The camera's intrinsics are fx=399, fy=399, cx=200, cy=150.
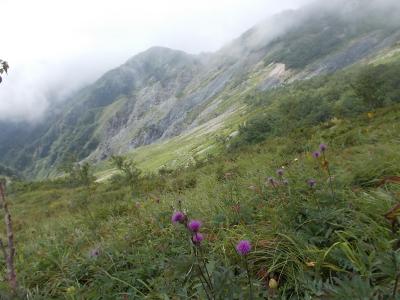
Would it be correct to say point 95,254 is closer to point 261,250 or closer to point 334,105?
point 261,250

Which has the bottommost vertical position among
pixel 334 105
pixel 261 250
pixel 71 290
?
pixel 334 105

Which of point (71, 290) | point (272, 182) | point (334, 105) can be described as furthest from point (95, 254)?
point (334, 105)

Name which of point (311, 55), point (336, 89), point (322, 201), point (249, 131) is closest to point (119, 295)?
point (322, 201)

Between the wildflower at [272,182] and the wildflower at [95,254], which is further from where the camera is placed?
the wildflower at [272,182]

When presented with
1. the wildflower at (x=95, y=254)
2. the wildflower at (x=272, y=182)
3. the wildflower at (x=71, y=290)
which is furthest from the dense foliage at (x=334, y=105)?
the wildflower at (x=71, y=290)

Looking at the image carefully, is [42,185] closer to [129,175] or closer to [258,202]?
[129,175]

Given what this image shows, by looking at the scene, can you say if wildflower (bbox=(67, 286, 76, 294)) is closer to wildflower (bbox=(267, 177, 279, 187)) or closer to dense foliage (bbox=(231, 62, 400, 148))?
wildflower (bbox=(267, 177, 279, 187))

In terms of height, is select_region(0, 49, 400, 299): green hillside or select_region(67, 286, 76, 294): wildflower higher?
select_region(67, 286, 76, 294): wildflower

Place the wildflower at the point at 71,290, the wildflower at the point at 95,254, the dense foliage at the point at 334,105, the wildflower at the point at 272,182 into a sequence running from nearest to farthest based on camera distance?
the wildflower at the point at 71,290 < the wildflower at the point at 95,254 < the wildflower at the point at 272,182 < the dense foliage at the point at 334,105

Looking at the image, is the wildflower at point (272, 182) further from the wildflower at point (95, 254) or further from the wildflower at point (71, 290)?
the wildflower at point (71, 290)

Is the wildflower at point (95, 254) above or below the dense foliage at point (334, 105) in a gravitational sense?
above

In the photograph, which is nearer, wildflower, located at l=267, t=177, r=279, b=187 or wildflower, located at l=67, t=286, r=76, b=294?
wildflower, located at l=67, t=286, r=76, b=294

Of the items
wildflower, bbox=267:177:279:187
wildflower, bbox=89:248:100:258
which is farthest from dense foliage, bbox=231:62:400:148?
wildflower, bbox=89:248:100:258

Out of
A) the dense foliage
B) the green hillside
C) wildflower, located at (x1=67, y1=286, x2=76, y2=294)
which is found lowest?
the dense foliage
